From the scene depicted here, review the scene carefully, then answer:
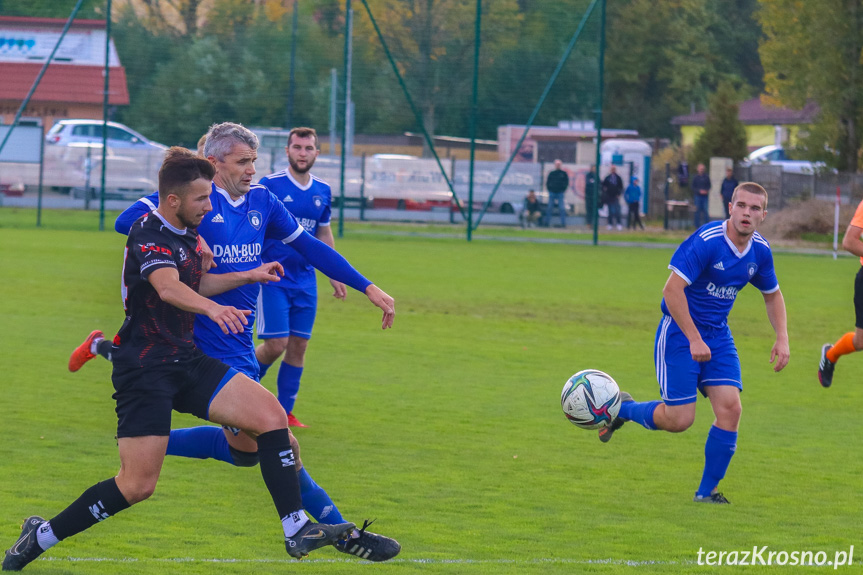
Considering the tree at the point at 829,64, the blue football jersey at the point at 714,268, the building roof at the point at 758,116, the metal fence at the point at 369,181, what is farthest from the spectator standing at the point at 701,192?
the building roof at the point at 758,116

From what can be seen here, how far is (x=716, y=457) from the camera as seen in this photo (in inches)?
251

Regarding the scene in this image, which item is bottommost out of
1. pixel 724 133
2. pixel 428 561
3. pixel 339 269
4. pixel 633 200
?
pixel 428 561

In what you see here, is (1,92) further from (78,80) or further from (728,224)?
(728,224)

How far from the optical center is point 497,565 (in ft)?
16.9

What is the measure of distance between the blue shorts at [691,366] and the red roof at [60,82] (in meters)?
22.1

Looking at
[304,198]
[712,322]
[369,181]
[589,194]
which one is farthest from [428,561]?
[589,194]

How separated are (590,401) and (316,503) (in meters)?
2.46

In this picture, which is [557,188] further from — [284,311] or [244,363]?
[244,363]

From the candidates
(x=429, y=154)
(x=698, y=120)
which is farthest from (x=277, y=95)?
(x=698, y=120)

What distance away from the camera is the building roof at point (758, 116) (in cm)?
5870

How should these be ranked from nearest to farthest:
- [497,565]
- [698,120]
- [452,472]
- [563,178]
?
[497,565], [452,472], [563,178], [698,120]

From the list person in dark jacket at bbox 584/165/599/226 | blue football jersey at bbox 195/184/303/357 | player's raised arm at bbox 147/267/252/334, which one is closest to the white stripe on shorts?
blue football jersey at bbox 195/184/303/357

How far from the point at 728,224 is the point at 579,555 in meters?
2.25

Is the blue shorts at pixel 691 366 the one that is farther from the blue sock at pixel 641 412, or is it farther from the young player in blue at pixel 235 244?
the young player in blue at pixel 235 244
